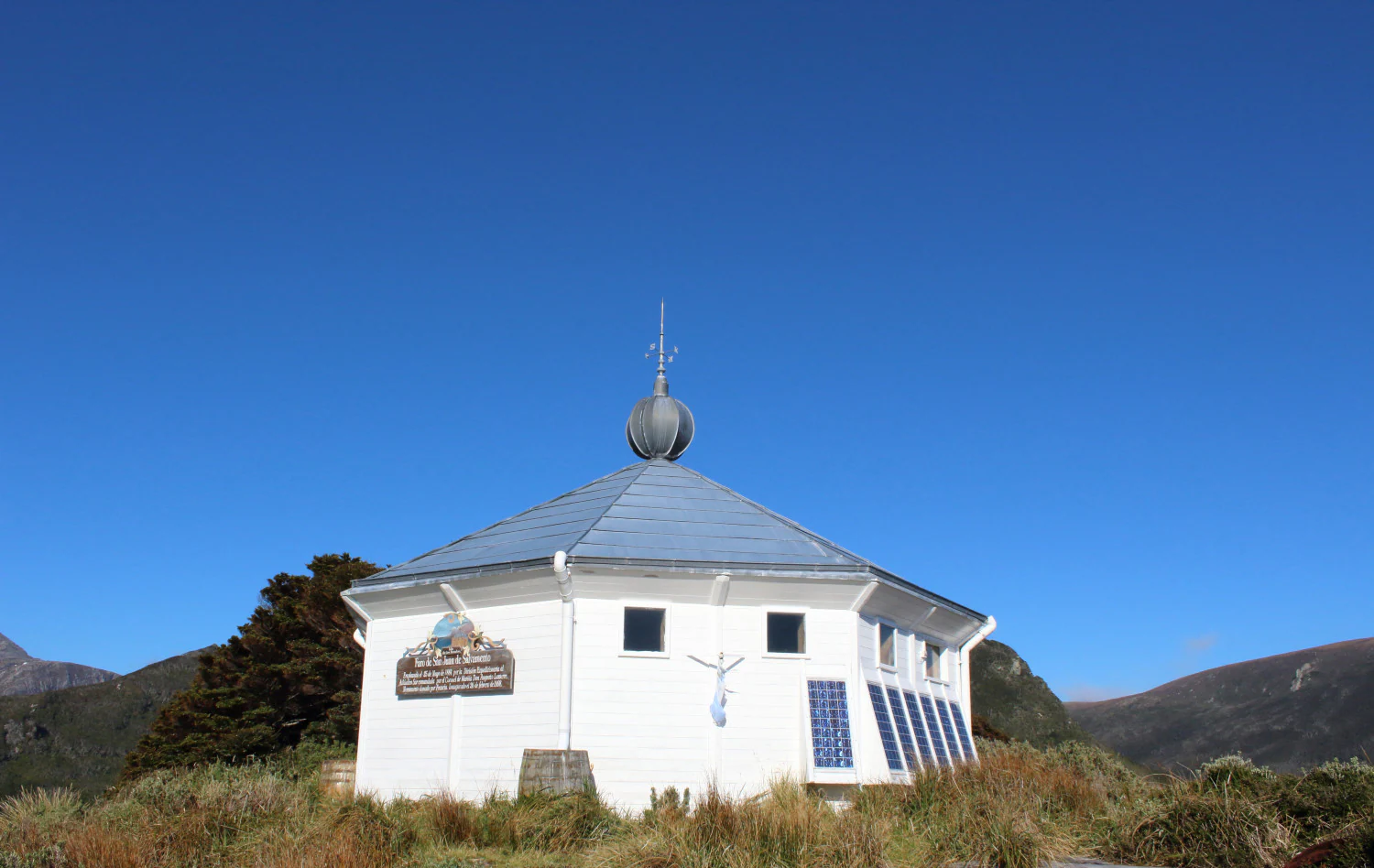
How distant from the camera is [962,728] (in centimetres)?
1891

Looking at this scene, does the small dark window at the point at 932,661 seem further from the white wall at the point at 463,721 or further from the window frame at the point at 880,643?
the white wall at the point at 463,721

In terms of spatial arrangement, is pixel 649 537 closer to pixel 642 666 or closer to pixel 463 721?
pixel 642 666

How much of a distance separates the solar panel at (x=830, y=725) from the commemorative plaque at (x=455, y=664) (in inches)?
172

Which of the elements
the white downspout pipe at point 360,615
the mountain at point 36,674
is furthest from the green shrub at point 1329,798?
the mountain at point 36,674

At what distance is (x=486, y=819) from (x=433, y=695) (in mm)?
4967

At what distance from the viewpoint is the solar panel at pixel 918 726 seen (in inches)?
658

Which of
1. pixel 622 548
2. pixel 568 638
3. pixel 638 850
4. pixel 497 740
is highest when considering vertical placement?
pixel 622 548

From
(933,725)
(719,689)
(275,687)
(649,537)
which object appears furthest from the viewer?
(275,687)

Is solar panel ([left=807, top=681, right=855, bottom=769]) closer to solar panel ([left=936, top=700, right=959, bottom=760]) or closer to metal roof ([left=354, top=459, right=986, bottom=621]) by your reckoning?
metal roof ([left=354, top=459, right=986, bottom=621])

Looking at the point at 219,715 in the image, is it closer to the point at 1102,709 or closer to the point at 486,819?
the point at 486,819

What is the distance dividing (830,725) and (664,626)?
2.75 meters

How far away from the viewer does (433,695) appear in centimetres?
1658

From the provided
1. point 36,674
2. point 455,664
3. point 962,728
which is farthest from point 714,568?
point 36,674

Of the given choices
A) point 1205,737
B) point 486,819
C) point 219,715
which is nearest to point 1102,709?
point 1205,737
